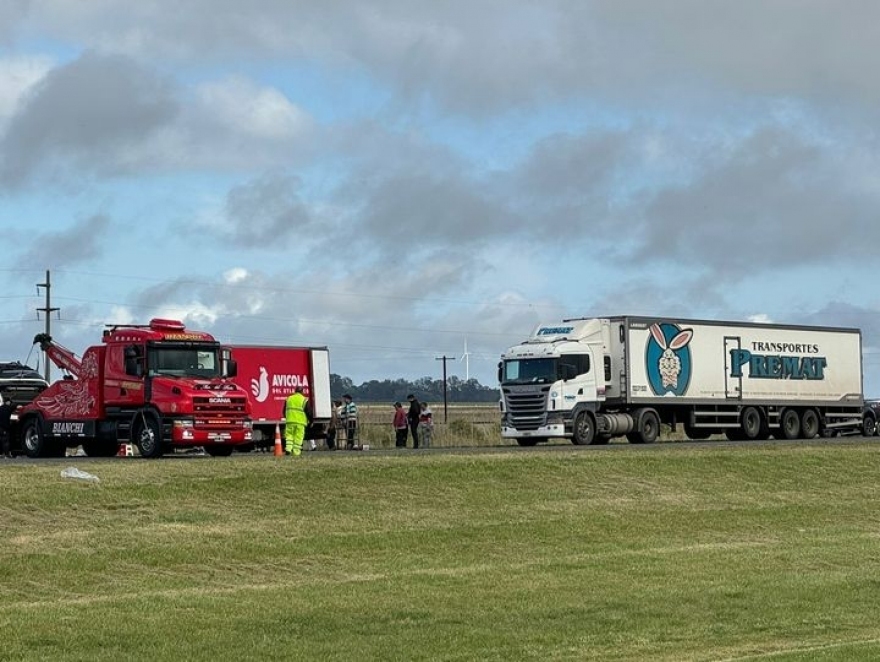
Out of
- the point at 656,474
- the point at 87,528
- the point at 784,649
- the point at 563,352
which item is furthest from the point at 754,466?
the point at 784,649

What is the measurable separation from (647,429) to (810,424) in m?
9.36

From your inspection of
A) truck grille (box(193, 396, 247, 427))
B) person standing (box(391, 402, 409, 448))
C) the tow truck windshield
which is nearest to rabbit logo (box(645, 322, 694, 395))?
person standing (box(391, 402, 409, 448))

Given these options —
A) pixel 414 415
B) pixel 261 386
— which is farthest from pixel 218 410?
pixel 414 415

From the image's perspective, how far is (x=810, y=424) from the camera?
56406 mm

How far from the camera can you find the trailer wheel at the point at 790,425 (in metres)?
55.3

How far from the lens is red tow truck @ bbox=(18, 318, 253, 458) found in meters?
36.4

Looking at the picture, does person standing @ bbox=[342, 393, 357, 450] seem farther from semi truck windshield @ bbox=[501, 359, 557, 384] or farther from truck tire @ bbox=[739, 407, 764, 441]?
truck tire @ bbox=[739, 407, 764, 441]

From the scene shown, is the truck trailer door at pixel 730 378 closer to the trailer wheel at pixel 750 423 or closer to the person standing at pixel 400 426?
the trailer wheel at pixel 750 423

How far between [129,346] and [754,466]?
1469cm

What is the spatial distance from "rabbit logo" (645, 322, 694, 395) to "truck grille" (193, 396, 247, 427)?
16.8 m

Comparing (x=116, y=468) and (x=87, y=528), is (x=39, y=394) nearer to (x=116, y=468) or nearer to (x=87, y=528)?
(x=116, y=468)

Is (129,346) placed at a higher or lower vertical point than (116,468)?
higher

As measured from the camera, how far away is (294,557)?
73.0 feet

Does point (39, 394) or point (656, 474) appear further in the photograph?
point (39, 394)
